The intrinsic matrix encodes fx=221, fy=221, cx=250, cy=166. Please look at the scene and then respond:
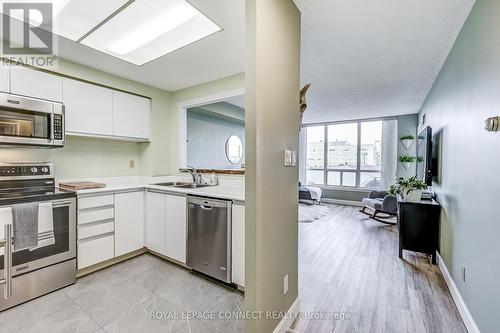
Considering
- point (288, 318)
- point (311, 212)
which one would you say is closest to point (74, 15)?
point (288, 318)

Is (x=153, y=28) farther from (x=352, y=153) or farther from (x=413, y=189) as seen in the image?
(x=352, y=153)

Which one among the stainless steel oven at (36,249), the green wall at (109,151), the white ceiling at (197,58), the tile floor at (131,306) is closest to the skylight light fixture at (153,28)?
the white ceiling at (197,58)

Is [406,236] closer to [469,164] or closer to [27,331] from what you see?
[469,164]

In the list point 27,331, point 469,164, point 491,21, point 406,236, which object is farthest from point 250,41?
point 406,236

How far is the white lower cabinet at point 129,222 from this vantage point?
2635 mm

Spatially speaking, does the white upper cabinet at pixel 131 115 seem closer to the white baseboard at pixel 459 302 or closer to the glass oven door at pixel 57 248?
the glass oven door at pixel 57 248

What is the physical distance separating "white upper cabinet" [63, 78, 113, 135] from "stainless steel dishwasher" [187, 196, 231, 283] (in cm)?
153

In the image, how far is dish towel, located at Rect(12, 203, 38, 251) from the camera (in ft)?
6.04

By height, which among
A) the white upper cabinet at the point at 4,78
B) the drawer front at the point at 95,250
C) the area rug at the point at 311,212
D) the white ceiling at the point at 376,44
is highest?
the white ceiling at the point at 376,44

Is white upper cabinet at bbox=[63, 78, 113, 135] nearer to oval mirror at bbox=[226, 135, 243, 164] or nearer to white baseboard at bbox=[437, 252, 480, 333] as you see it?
oval mirror at bbox=[226, 135, 243, 164]

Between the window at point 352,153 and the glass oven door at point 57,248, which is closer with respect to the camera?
the glass oven door at point 57,248

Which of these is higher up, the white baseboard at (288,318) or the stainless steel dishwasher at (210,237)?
the stainless steel dishwasher at (210,237)

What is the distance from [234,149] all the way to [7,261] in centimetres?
462

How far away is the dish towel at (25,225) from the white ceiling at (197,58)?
62.1 inches
